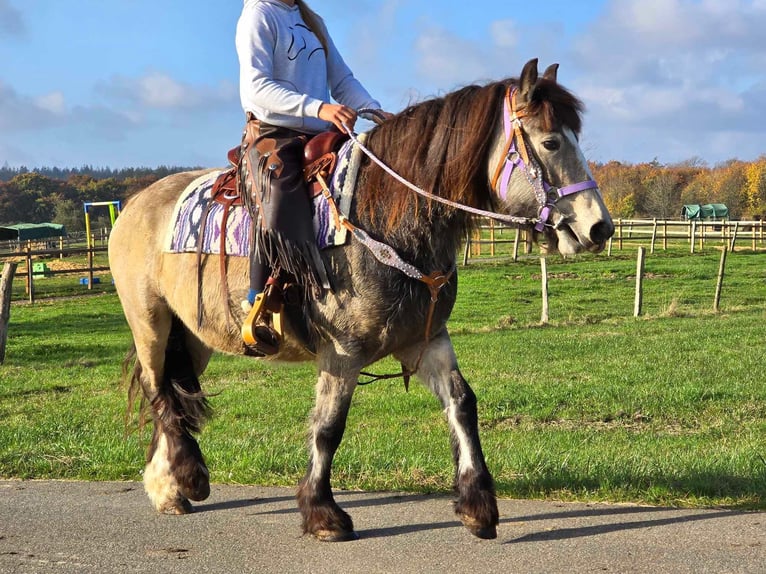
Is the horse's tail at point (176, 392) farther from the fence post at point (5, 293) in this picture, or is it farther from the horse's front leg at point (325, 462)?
the fence post at point (5, 293)

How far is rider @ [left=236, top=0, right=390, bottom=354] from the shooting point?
480 centimetres

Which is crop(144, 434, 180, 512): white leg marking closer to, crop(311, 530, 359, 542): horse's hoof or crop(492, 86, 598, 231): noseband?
crop(311, 530, 359, 542): horse's hoof

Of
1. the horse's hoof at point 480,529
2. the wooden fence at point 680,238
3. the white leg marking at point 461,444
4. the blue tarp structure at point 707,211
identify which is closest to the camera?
the horse's hoof at point 480,529

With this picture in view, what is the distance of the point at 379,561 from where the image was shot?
14.6ft

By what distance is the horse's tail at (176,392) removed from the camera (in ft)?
20.0

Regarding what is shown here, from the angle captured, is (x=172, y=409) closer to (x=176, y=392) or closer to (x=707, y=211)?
(x=176, y=392)

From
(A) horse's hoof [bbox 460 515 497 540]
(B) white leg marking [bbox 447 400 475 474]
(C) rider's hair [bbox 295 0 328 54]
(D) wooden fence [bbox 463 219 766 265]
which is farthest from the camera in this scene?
(D) wooden fence [bbox 463 219 766 265]

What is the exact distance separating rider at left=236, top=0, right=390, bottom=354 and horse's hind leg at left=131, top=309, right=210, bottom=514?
1148mm

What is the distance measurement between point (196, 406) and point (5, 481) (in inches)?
66.2

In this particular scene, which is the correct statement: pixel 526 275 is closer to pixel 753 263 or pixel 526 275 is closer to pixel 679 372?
pixel 753 263

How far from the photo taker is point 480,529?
4.64 meters

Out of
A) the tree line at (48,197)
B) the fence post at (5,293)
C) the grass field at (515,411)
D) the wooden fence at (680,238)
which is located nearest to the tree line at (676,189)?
the wooden fence at (680,238)

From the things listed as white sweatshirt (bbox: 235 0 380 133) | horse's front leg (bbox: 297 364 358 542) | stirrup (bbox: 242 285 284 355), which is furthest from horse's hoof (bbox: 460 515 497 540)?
white sweatshirt (bbox: 235 0 380 133)

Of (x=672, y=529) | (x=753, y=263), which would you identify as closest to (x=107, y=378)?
(x=672, y=529)
